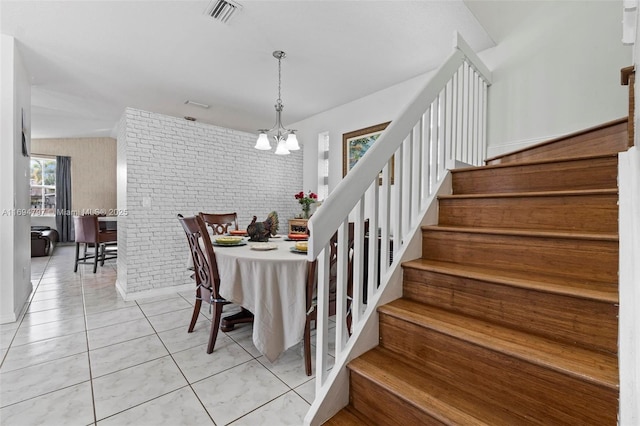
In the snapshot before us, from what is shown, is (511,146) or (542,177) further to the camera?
(511,146)

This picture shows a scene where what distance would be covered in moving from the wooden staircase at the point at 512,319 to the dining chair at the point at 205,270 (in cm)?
134

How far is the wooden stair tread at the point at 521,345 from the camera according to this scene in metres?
0.86

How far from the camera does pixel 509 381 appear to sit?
0.99 meters

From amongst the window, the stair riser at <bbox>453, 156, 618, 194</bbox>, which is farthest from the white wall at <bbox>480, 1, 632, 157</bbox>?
the window

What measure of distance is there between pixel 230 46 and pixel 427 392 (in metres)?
3.18

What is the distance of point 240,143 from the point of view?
14.7 feet

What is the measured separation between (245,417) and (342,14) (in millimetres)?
2940

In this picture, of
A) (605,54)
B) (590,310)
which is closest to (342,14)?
(605,54)

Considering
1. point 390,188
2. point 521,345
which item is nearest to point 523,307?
point 521,345

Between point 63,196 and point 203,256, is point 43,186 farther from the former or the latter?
point 203,256

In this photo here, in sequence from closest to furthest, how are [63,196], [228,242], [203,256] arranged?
[203,256] < [228,242] < [63,196]

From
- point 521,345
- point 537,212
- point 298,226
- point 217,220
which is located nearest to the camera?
point 521,345

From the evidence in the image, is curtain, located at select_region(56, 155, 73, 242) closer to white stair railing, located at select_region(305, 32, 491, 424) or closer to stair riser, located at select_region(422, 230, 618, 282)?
white stair railing, located at select_region(305, 32, 491, 424)

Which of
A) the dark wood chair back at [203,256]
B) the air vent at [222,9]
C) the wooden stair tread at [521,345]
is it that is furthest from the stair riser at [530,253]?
the air vent at [222,9]
